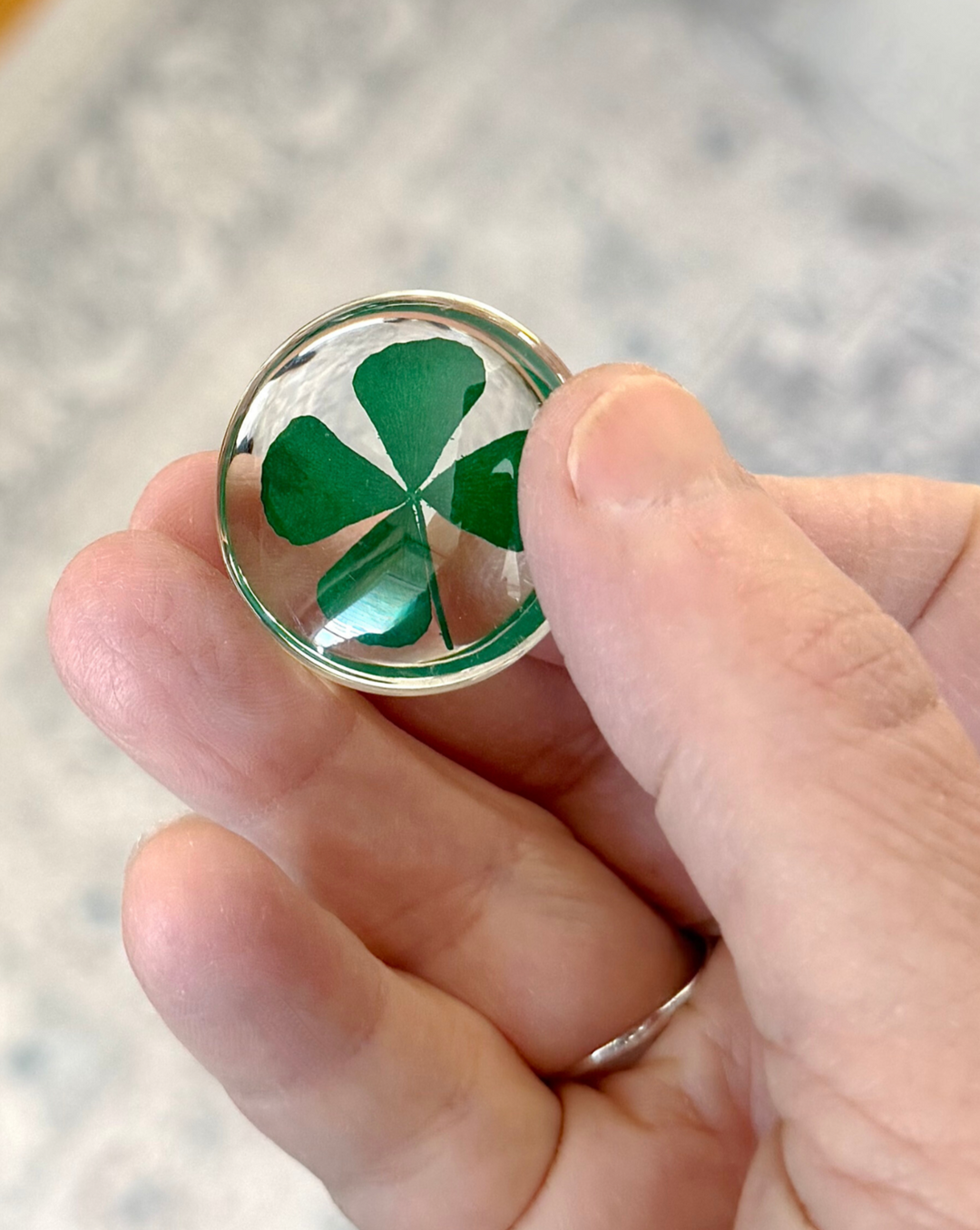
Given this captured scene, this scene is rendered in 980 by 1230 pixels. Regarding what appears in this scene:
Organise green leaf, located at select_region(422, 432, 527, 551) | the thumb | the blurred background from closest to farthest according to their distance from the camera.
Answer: the thumb < green leaf, located at select_region(422, 432, 527, 551) < the blurred background

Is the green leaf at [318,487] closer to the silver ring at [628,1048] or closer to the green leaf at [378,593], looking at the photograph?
the green leaf at [378,593]

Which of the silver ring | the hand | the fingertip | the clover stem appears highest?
the fingertip

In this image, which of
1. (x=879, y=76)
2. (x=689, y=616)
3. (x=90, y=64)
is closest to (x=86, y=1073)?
(x=689, y=616)

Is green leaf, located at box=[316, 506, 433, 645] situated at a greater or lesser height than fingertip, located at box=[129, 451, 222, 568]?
lesser

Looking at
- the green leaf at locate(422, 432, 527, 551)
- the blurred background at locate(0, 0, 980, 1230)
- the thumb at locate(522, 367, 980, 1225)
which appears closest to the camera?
the thumb at locate(522, 367, 980, 1225)

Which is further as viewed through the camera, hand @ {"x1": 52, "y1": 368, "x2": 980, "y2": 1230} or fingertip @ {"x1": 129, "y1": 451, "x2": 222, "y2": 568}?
fingertip @ {"x1": 129, "y1": 451, "x2": 222, "y2": 568}

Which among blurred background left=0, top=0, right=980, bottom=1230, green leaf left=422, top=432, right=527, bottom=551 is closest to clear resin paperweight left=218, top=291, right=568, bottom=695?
green leaf left=422, top=432, right=527, bottom=551

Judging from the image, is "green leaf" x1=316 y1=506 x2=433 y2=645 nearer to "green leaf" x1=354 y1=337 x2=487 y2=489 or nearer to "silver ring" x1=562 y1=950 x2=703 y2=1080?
"green leaf" x1=354 y1=337 x2=487 y2=489

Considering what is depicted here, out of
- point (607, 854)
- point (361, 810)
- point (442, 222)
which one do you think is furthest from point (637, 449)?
point (442, 222)
